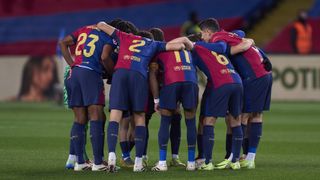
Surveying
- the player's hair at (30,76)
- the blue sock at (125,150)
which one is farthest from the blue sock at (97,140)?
the player's hair at (30,76)

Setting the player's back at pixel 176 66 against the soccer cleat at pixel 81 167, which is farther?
the soccer cleat at pixel 81 167

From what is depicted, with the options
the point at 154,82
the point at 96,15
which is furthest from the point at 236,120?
the point at 96,15

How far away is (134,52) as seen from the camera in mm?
11523

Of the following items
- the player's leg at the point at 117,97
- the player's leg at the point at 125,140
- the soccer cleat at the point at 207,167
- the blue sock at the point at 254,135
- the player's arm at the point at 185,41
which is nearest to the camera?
the player's leg at the point at 117,97

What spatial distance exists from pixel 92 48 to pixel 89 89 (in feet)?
1.78

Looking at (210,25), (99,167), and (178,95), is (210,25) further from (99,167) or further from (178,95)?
(99,167)

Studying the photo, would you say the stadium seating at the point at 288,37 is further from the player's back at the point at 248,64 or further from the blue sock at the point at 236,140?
the blue sock at the point at 236,140

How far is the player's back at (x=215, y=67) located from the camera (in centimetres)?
1182

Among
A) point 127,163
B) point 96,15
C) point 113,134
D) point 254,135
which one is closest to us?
point 113,134

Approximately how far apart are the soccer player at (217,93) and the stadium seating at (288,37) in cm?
1945

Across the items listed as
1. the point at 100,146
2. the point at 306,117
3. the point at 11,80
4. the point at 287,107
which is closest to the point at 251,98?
the point at 100,146

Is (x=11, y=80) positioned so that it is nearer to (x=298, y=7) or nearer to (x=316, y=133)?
(x=298, y=7)

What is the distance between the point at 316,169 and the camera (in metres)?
11.8

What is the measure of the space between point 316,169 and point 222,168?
1.20 m
